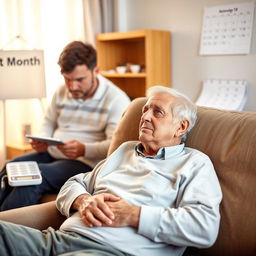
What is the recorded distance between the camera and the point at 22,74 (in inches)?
117

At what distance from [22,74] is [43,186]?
1.13 m

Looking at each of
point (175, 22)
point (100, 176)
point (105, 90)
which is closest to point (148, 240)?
point (100, 176)

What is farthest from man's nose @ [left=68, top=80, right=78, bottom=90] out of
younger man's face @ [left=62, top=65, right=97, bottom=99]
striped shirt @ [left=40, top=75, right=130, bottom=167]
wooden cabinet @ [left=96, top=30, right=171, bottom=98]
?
wooden cabinet @ [left=96, top=30, right=171, bottom=98]

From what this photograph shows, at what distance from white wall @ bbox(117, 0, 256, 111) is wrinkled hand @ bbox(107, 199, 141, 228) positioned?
1.79 meters

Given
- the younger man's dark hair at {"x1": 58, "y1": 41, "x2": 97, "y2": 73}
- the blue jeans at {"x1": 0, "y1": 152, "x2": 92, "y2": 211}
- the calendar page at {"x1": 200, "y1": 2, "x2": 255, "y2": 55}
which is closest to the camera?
the blue jeans at {"x1": 0, "y1": 152, "x2": 92, "y2": 211}

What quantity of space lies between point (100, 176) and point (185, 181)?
367 millimetres

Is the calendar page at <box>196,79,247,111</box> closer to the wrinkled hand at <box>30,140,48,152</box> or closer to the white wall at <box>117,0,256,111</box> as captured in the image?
the white wall at <box>117,0,256,111</box>

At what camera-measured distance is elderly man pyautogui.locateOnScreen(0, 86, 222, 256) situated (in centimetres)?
131

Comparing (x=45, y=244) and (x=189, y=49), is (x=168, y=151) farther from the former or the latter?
(x=189, y=49)

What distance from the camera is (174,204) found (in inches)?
55.6

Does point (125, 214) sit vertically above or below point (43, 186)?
above

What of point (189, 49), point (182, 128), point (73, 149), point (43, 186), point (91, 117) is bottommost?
point (43, 186)

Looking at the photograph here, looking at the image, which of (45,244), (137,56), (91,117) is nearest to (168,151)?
(45,244)

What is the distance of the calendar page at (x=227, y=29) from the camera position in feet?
9.39
